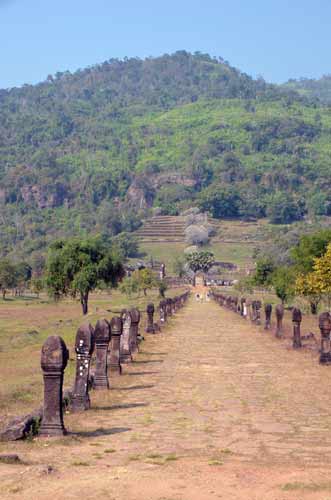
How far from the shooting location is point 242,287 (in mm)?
102375

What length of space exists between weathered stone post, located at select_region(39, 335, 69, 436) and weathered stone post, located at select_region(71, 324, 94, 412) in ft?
7.33

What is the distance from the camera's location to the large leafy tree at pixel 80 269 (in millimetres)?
52688

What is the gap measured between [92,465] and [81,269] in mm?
44219

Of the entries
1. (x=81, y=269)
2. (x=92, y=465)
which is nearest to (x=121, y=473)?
(x=92, y=465)

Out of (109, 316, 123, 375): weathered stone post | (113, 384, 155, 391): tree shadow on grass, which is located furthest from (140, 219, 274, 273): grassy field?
(113, 384, 155, 391): tree shadow on grass

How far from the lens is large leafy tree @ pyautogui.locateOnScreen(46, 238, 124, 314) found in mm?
52688

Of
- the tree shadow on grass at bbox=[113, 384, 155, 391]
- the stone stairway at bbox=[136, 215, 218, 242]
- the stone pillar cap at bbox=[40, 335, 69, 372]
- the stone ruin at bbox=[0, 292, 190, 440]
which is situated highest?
the stone stairway at bbox=[136, 215, 218, 242]

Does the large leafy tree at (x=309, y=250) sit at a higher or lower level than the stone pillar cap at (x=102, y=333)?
higher

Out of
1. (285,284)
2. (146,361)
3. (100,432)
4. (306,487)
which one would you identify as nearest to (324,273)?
(285,284)

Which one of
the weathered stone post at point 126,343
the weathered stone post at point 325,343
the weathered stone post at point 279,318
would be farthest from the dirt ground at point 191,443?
the weathered stone post at point 279,318

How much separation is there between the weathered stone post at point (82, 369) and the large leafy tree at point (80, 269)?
3854 cm

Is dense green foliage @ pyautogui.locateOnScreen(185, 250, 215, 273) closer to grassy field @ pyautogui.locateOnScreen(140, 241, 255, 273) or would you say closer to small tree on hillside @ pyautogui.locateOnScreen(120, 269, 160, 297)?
grassy field @ pyautogui.locateOnScreen(140, 241, 255, 273)

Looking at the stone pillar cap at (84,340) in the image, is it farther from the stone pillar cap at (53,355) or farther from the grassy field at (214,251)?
the grassy field at (214,251)

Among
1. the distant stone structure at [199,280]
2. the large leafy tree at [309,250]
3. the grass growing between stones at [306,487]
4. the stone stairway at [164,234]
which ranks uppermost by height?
the stone stairway at [164,234]
